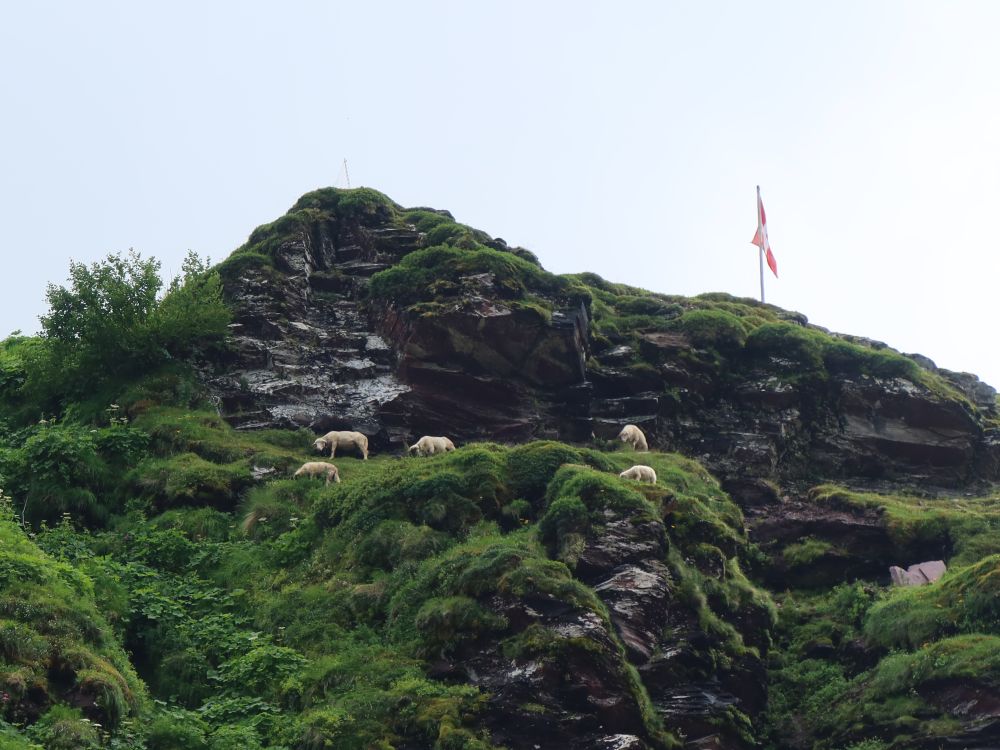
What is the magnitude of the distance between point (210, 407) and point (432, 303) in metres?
7.04

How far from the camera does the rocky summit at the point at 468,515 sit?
2142 centimetres

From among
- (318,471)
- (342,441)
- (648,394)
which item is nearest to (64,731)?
(318,471)

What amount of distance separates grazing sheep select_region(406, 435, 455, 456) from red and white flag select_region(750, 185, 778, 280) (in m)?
27.1

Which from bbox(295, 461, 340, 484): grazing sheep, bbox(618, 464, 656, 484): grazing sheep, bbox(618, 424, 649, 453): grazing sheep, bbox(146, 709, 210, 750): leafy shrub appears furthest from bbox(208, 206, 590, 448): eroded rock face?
bbox(146, 709, 210, 750): leafy shrub

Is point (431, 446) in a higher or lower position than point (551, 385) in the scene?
lower

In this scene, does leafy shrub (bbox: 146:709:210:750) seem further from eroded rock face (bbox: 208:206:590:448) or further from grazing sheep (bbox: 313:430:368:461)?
Answer: eroded rock face (bbox: 208:206:590:448)

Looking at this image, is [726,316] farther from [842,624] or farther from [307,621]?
[307,621]

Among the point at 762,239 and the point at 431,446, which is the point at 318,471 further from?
the point at 762,239

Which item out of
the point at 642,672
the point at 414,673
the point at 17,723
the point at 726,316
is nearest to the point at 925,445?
the point at 726,316

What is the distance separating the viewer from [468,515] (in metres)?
26.5

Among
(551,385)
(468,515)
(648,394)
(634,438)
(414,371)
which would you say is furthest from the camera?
(648,394)

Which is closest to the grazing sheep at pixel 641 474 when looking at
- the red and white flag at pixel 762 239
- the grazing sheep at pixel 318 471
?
the grazing sheep at pixel 318 471

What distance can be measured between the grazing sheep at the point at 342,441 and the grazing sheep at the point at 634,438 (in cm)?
716

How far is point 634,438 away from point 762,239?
23523mm
